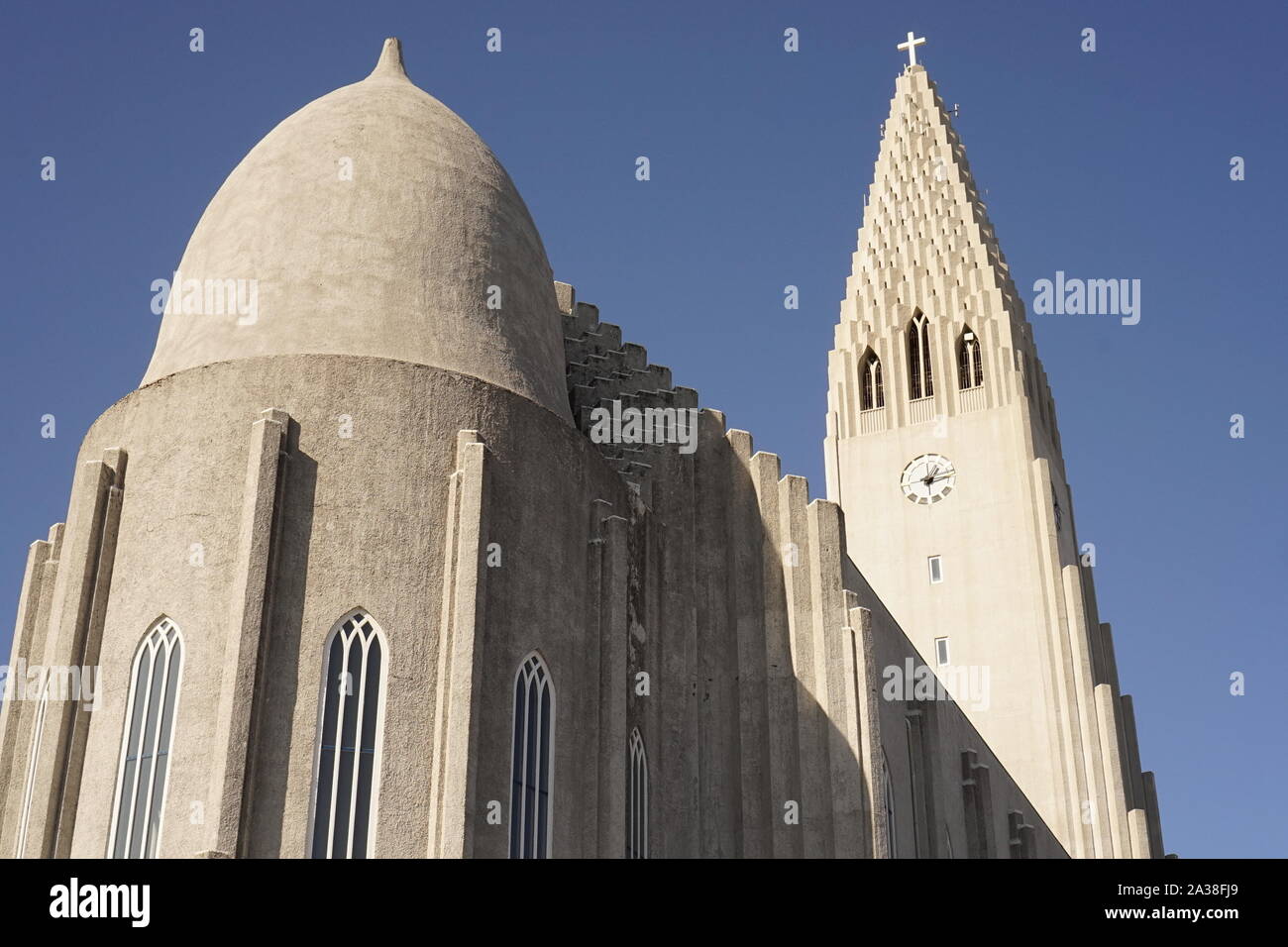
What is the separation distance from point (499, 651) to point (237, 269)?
6.90m

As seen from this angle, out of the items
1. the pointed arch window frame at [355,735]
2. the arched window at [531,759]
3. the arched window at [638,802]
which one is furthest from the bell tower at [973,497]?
the pointed arch window frame at [355,735]

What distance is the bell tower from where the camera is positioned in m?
45.8

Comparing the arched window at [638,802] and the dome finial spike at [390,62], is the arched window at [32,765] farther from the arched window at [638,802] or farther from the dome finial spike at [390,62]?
the dome finial spike at [390,62]

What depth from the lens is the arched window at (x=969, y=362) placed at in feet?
176

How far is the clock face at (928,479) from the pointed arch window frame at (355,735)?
3350cm

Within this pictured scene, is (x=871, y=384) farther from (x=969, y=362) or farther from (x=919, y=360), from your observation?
(x=969, y=362)

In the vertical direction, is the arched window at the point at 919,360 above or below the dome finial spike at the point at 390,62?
above

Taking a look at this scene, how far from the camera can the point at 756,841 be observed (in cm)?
2394

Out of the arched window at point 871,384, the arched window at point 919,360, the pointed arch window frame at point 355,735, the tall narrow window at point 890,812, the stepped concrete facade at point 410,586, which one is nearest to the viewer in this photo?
the pointed arch window frame at point 355,735

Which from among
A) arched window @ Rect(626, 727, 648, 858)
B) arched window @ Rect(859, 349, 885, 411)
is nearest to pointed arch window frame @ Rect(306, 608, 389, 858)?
arched window @ Rect(626, 727, 648, 858)

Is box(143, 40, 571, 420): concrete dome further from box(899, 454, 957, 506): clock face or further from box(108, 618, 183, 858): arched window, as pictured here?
box(899, 454, 957, 506): clock face
